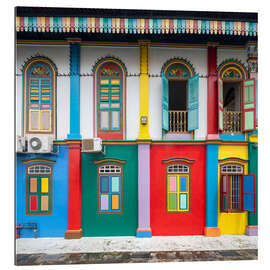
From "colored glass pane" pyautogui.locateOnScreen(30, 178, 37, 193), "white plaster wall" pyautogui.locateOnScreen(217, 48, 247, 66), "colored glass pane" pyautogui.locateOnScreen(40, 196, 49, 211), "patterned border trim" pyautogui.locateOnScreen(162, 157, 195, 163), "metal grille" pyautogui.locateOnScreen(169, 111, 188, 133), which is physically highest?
"white plaster wall" pyautogui.locateOnScreen(217, 48, 247, 66)

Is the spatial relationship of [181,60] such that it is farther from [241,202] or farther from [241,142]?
[241,202]

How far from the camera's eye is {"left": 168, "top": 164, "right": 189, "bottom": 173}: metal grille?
677cm

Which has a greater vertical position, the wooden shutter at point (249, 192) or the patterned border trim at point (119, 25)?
the patterned border trim at point (119, 25)

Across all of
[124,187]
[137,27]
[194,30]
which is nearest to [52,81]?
[137,27]

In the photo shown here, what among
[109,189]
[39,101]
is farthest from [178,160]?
[39,101]

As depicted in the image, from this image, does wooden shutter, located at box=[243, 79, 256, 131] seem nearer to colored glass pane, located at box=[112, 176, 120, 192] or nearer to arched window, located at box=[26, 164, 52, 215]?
colored glass pane, located at box=[112, 176, 120, 192]

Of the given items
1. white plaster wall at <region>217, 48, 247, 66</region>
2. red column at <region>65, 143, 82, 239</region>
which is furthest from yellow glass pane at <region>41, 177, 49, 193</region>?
white plaster wall at <region>217, 48, 247, 66</region>

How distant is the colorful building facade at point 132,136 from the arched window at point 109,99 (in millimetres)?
35

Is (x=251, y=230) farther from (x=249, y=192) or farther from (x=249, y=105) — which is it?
(x=249, y=105)

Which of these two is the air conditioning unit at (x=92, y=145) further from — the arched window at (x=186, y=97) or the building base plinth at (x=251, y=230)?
the building base plinth at (x=251, y=230)

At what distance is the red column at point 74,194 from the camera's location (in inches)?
251

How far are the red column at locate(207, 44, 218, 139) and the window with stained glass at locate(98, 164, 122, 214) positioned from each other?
3.47 m

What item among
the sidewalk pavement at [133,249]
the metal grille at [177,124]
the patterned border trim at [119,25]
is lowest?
the sidewalk pavement at [133,249]

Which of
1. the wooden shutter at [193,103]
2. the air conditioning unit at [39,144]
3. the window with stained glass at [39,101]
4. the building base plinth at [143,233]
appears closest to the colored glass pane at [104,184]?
the building base plinth at [143,233]
